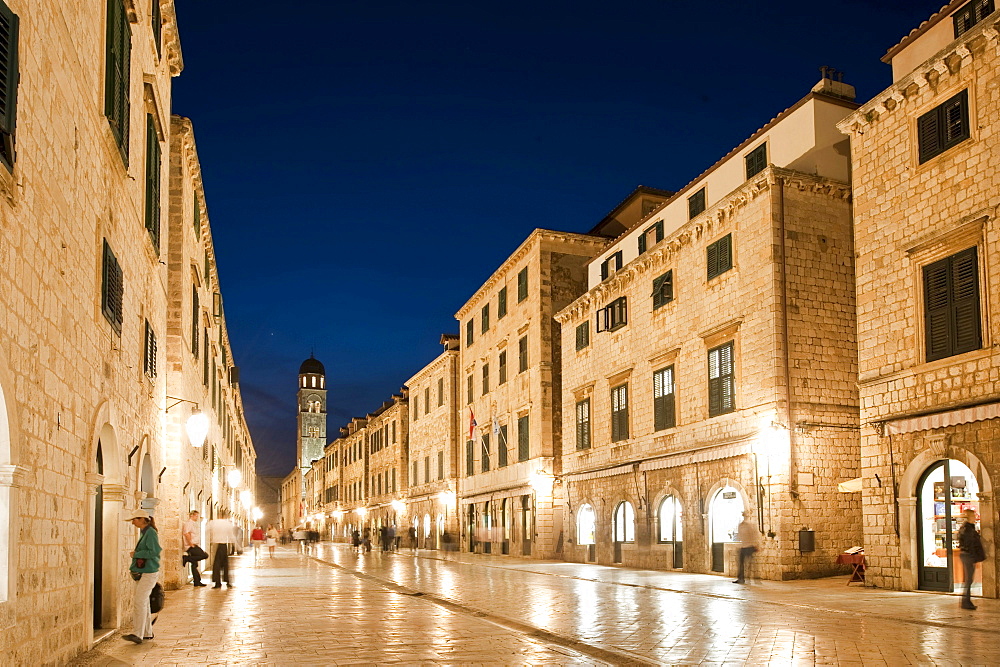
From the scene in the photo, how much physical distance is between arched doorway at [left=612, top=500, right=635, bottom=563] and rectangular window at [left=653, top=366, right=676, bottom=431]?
3.23 m

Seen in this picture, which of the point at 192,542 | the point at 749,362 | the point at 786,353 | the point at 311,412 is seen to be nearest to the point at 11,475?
the point at 192,542

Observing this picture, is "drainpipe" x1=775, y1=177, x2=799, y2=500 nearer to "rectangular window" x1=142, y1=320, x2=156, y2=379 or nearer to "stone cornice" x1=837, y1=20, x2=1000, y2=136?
"stone cornice" x1=837, y1=20, x2=1000, y2=136

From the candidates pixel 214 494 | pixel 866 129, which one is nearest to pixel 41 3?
pixel 866 129

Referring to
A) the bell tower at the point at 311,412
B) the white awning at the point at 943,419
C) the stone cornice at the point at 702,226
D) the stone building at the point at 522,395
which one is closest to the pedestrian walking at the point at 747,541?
the white awning at the point at 943,419

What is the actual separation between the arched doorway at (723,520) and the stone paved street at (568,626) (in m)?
2.57

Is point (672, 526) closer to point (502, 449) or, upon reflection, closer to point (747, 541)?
point (747, 541)

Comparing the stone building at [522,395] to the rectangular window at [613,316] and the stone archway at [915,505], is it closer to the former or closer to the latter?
the rectangular window at [613,316]

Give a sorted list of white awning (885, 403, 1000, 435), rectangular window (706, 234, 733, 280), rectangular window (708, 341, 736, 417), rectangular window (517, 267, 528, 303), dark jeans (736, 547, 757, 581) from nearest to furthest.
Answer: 1. white awning (885, 403, 1000, 435)
2. dark jeans (736, 547, 757, 581)
3. rectangular window (708, 341, 736, 417)
4. rectangular window (706, 234, 733, 280)
5. rectangular window (517, 267, 528, 303)

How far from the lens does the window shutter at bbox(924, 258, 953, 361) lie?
16750 mm

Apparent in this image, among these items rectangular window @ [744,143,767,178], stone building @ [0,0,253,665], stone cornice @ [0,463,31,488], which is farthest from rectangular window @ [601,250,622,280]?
stone cornice @ [0,463,31,488]

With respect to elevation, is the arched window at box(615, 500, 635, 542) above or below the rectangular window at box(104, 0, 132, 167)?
below

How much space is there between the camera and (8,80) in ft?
23.1

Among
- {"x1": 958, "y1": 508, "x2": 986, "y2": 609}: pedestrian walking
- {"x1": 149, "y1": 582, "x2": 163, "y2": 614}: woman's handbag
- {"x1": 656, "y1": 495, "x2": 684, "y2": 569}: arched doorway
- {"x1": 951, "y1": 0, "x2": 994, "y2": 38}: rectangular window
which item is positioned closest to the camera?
{"x1": 149, "y1": 582, "x2": 163, "y2": 614}: woman's handbag

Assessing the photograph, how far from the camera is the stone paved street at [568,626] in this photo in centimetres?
1028
